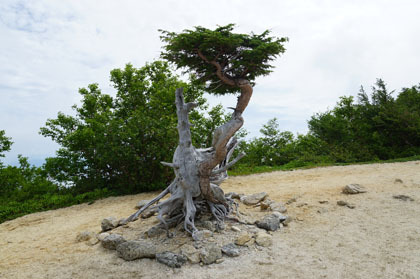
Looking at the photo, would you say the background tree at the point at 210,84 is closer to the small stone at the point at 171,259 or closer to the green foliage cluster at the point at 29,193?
the small stone at the point at 171,259

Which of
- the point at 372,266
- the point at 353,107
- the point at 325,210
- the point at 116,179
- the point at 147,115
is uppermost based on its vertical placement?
the point at 353,107

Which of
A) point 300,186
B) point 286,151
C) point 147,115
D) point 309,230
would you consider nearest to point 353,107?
point 286,151

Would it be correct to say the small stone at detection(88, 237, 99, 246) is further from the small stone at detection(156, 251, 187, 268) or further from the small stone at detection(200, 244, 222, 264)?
the small stone at detection(200, 244, 222, 264)

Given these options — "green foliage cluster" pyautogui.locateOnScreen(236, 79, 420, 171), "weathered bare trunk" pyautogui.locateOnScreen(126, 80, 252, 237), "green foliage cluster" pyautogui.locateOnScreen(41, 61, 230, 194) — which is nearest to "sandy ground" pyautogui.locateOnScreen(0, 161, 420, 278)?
"weathered bare trunk" pyautogui.locateOnScreen(126, 80, 252, 237)

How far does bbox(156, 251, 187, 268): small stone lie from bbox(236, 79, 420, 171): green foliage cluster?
32.8 ft

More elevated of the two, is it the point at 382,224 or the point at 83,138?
the point at 83,138

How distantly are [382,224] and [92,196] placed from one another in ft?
29.1

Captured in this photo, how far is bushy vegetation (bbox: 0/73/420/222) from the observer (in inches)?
365

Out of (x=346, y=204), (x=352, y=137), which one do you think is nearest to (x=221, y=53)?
(x=346, y=204)

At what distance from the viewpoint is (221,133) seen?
451 cm

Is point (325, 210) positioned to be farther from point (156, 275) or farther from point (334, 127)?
point (334, 127)

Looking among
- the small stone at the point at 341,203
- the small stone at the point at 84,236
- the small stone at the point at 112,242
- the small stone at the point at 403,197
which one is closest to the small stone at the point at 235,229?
the small stone at the point at 112,242

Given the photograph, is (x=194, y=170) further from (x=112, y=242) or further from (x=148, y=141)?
(x=148, y=141)

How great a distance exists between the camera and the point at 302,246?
4340 mm
